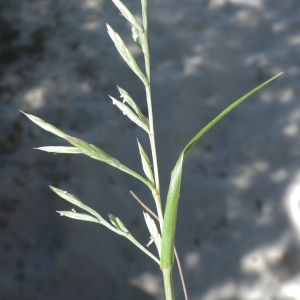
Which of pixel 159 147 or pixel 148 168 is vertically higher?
pixel 148 168

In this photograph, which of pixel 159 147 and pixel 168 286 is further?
pixel 159 147

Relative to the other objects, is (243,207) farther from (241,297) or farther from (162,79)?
(162,79)

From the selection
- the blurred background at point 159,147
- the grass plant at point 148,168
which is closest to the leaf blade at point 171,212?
the grass plant at point 148,168

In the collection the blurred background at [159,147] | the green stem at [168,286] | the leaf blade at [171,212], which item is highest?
the leaf blade at [171,212]

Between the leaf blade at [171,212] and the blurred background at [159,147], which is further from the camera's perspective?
the blurred background at [159,147]

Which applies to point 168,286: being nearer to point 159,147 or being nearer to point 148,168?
point 148,168

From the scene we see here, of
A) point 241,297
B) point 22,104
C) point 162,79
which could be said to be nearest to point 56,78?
point 22,104

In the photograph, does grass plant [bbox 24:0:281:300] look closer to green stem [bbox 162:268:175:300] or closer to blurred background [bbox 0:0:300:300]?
green stem [bbox 162:268:175:300]

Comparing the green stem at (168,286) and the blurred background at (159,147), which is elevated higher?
the green stem at (168,286)

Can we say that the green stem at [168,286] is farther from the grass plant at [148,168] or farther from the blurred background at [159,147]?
the blurred background at [159,147]

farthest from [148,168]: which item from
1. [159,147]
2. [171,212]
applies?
[159,147]

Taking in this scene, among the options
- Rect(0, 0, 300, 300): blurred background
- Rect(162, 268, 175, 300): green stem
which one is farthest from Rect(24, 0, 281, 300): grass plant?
Rect(0, 0, 300, 300): blurred background
